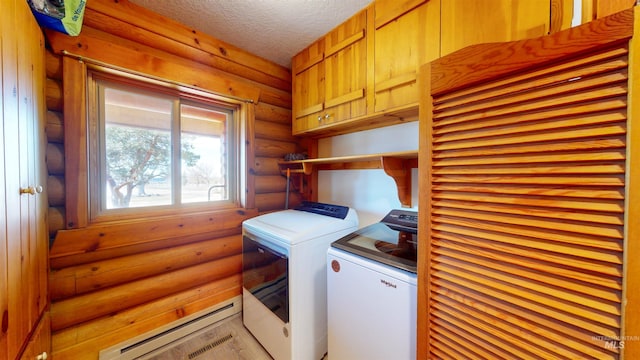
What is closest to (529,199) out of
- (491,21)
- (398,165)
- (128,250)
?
(491,21)

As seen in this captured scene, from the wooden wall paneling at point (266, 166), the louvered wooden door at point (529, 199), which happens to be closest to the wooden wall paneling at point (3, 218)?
the wooden wall paneling at point (266, 166)

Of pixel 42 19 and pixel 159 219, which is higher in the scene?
pixel 42 19

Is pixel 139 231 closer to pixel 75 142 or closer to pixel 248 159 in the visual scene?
pixel 75 142

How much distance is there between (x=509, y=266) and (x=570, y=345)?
20 cm

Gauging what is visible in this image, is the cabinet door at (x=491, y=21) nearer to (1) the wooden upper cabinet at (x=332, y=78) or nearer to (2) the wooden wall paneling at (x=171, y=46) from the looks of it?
(1) the wooden upper cabinet at (x=332, y=78)

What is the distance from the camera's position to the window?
60.1 inches

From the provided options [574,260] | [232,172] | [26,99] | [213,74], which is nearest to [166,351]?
[232,172]

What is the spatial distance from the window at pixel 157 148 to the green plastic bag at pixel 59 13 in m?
0.32

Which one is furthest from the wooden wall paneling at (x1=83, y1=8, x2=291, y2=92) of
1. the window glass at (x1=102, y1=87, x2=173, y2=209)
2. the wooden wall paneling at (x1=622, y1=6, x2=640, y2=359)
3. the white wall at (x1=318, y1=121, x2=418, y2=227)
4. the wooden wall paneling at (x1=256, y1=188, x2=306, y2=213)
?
the wooden wall paneling at (x1=622, y1=6, x2=640, y2=359)

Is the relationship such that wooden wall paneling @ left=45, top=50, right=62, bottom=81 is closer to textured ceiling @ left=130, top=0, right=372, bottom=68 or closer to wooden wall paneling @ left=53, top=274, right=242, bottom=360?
textured ceiling @ left=130, top=0, right=372, bottom=68

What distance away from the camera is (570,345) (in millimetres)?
565

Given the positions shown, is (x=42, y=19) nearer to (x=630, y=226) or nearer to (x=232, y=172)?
(x=232, y=172)

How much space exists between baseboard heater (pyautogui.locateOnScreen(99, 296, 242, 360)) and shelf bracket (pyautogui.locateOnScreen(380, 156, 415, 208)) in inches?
65.8

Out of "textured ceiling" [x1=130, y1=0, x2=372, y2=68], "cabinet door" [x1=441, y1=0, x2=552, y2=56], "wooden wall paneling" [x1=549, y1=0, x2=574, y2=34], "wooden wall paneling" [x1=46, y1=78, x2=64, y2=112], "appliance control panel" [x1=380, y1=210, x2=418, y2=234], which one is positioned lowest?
"appliance control panel" [x1=380, y1=210, x2=418, y2=234]
